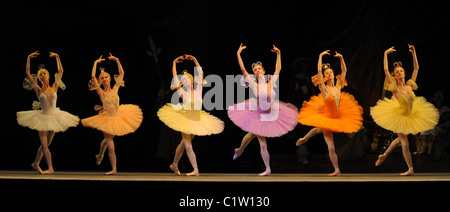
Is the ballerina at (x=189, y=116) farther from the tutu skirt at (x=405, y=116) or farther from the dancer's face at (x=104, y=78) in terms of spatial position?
the tutu skirt at (x=405, y=116)

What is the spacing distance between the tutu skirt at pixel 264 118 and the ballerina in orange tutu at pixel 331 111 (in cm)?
18

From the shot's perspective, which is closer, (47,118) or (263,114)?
(263,114)

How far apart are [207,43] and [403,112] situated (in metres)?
3.16

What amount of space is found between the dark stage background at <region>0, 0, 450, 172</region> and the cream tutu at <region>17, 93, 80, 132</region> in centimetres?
112

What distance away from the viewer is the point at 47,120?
8242 millimetres

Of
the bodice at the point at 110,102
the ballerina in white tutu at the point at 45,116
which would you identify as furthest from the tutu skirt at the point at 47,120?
the bodice at the point at 110,102

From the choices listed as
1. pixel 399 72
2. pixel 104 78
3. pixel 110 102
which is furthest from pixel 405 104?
pixel 104 78

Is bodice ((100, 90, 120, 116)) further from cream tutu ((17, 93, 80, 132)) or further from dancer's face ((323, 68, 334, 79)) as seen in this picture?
dancer's face ((323, 68, 334, 79))

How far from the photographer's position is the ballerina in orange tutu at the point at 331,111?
26.1ft

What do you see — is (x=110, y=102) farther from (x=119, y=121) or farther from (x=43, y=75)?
(x=43, y=75)
